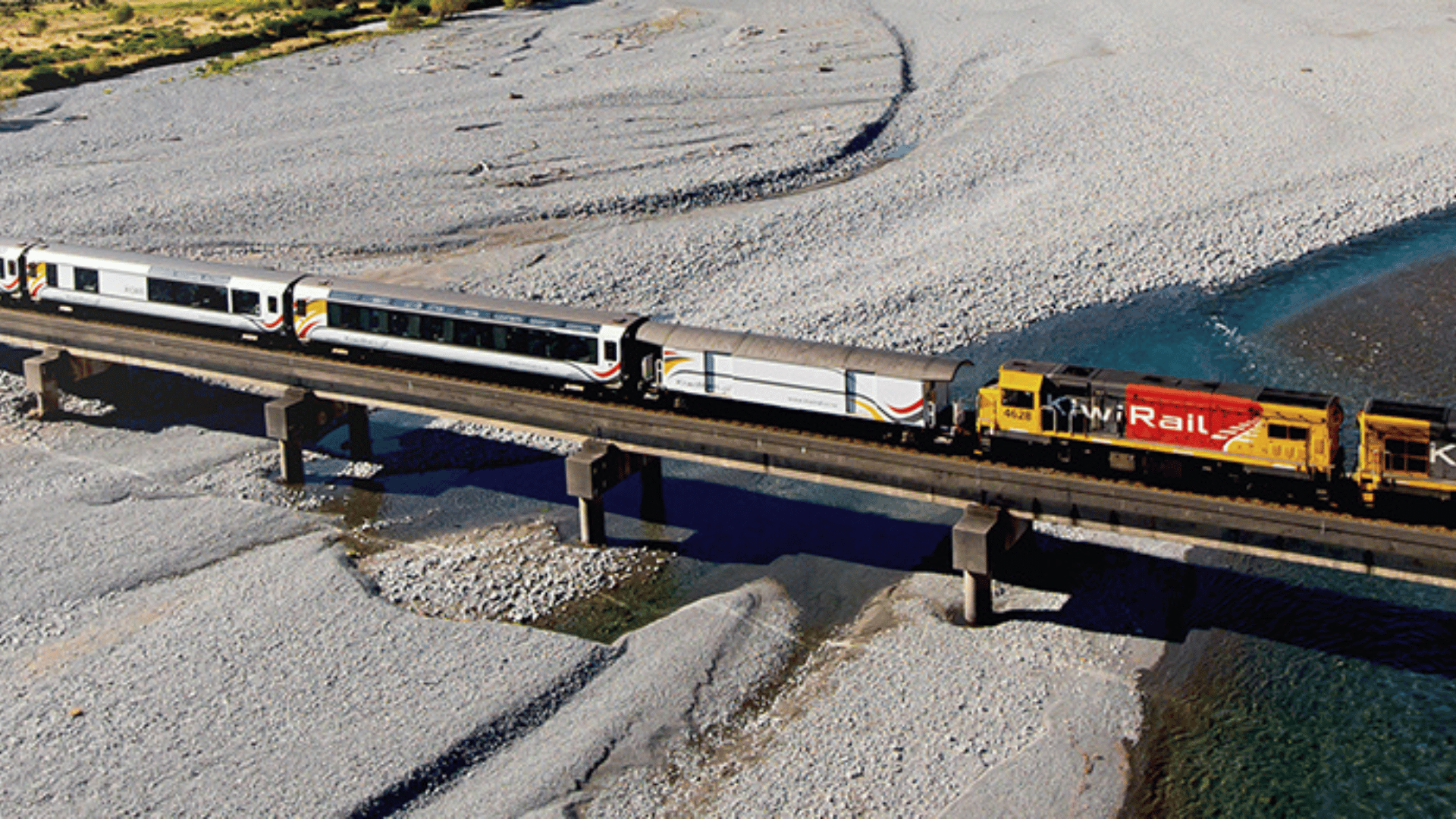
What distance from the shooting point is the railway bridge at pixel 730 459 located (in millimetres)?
31672

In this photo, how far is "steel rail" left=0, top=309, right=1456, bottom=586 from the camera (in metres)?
31.3

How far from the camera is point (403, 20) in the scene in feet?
372

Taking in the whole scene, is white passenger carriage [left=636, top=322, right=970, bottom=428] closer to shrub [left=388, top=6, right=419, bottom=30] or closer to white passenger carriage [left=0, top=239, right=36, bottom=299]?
white passenger carriage [left=0, top=239, right=36, bottom=299]

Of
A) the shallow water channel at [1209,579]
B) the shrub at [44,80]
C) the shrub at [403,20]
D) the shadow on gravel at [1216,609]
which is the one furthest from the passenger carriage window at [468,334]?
the shrub at [403,20]

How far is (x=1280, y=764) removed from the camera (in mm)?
30422

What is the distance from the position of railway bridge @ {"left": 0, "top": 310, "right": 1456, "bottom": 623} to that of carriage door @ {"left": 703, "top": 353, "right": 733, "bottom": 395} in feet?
3.45

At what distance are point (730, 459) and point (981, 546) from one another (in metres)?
7.83

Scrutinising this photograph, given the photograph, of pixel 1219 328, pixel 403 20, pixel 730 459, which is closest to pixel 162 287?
pixel 730 459

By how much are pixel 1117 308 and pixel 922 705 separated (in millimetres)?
32567

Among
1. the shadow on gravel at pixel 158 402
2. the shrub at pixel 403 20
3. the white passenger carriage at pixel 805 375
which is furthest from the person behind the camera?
the shrub at pixel 403 20

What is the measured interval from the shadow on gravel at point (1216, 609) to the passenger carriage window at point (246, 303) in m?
26.5

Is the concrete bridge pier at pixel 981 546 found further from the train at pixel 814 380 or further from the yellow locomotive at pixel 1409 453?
the yellow locomotive at pixel 1409 453

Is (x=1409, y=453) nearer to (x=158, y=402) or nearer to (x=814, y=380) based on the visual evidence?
(x=814, y=380)

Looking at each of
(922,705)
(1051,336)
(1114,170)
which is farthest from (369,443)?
(1114,170)
